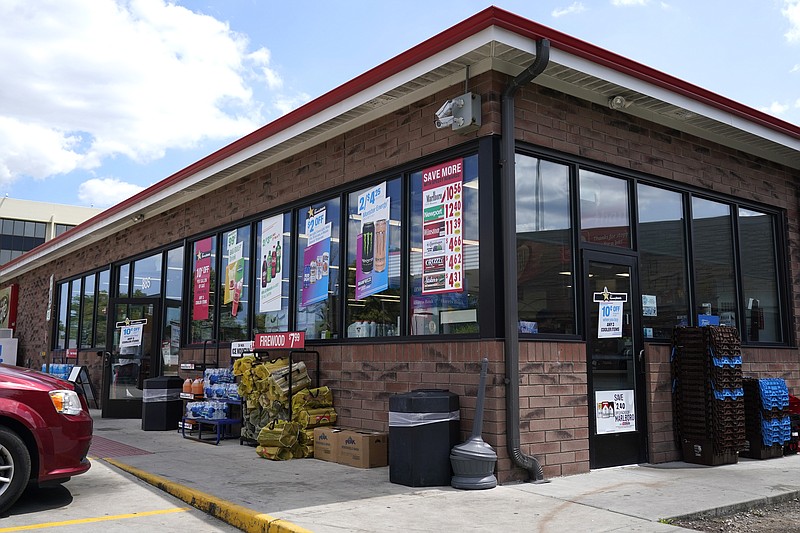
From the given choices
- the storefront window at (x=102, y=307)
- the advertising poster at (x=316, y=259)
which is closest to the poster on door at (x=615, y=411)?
the advertising poster at (x=316, y=259)

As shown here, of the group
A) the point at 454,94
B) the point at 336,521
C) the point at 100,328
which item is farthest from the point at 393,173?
the point at 100,328

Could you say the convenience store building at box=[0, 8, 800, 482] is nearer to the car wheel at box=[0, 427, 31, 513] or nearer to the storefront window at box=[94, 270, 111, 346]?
the car wheel at box=[0, 427, 31, 513]

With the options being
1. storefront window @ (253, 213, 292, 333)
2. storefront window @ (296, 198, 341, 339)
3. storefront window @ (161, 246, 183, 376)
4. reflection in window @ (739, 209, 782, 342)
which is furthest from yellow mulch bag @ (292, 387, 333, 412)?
reflection in window @ (739, 209, 782, 342)

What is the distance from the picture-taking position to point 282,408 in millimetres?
9648

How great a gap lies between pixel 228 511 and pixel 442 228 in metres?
4.00

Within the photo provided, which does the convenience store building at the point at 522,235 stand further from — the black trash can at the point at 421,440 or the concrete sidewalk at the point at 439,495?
the concrete sidewalk at the point at 439,495

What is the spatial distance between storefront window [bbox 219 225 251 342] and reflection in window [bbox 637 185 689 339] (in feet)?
21.6

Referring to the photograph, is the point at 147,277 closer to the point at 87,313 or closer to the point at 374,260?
the point at 87,313

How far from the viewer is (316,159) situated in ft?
35.5

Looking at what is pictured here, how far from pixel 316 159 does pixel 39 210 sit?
65.9 m

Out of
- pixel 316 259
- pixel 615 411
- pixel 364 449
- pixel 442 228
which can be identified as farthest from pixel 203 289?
pixel 615 411

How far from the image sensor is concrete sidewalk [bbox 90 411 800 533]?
18.6ft

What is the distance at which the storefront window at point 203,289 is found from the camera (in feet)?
44.6

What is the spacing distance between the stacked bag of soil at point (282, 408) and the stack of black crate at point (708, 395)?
459cm
